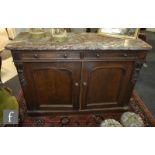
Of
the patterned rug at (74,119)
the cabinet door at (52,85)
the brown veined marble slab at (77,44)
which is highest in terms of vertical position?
the brown veined marble slab at (77,44)

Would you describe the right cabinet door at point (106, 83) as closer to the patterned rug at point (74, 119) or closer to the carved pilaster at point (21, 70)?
the patterned rug at point (74, 119)

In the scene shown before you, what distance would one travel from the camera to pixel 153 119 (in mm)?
1880

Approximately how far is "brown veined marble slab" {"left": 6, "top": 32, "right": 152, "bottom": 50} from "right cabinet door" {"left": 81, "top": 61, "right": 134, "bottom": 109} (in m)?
0.16

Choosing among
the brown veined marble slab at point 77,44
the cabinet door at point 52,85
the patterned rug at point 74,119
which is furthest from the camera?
the patterned rug at point 74,119

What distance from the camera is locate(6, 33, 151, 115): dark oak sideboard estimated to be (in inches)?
55.8

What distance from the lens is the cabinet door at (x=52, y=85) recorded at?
4.94ft

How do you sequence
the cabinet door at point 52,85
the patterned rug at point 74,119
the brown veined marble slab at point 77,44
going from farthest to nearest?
the patterned rug at point 74,119
the cabinet door at point 52,85
the brown veined marble slab at point 77,44

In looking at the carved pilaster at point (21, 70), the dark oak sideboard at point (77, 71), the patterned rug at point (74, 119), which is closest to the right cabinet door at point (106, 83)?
the dark oak sideboard at point (77, 71)

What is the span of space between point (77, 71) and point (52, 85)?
30 cm

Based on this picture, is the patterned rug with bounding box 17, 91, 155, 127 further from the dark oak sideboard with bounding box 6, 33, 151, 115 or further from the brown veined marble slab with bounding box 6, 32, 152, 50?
the brown veined marble slab with bounding box 6, 32, 152, 50

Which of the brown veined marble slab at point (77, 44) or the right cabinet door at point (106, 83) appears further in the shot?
the right cabinet door at point (106, 83)

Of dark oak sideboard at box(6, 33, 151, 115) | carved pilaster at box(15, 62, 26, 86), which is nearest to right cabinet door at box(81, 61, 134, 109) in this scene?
dark oak sideboard at box(6, 33, 151, 115)
